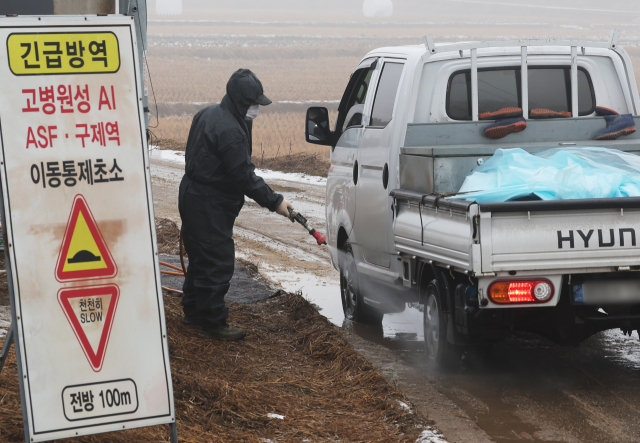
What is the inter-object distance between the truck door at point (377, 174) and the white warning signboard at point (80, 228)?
322cm

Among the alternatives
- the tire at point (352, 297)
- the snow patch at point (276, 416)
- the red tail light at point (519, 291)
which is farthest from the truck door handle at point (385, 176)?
the snow patch at point (276, 416)

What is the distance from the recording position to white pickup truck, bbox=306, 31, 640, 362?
16.9 ft

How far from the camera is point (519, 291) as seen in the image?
5.22 meters

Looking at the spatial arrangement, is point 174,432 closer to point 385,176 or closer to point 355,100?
point 385,176

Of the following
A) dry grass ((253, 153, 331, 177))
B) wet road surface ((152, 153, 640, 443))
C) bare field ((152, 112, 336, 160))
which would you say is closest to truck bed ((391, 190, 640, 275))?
wet road surface ((152, 153, 640, 443))

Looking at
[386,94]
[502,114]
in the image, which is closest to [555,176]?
[502,114]

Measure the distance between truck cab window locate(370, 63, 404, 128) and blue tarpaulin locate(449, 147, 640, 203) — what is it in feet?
3.94

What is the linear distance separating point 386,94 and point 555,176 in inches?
75.2

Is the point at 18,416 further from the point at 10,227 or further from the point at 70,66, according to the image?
the point at 70,66

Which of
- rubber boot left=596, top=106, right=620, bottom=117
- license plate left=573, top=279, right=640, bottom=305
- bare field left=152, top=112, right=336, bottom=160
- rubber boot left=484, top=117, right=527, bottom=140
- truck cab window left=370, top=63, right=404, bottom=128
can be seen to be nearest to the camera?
license plate left=573, top=279, right=640, bottom=305

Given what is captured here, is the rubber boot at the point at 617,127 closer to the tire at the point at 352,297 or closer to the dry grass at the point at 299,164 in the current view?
the tire at the point at 352,297

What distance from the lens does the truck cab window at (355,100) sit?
309 inches

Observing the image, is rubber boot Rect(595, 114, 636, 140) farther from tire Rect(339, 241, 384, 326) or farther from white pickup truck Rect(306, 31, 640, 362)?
tire Rect(339, 241, 384, 326)

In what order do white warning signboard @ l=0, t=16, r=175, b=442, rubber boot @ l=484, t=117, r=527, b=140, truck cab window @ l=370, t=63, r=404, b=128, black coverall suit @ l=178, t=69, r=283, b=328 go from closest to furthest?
white warning signboard @ l=0, t=16, r=175, b=442 < black coverall suit @ l=178, t=69, r=283, b=328 < rubber boot @ l=484, t=117, r=527, b=140 < truck cab window @ l=370, t=63, r=404, b=128
